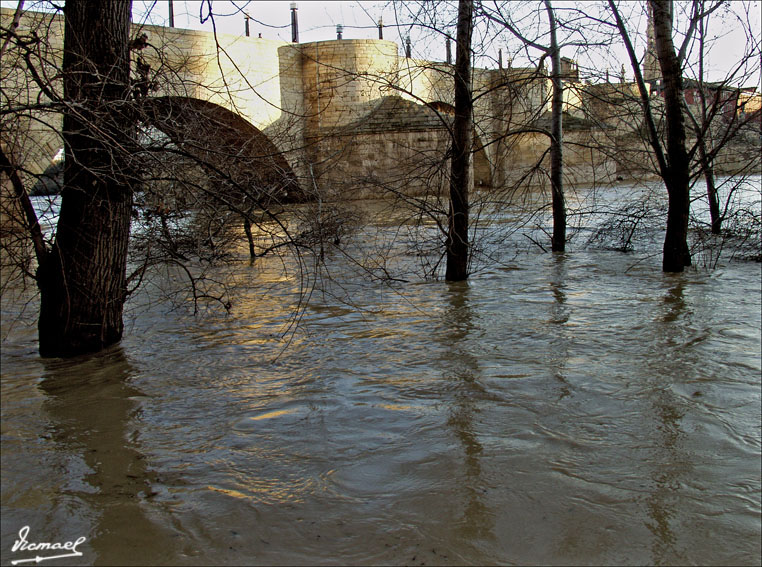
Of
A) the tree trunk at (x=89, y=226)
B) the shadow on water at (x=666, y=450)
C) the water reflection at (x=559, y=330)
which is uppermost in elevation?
the tree trunk at (x=89, y=226)

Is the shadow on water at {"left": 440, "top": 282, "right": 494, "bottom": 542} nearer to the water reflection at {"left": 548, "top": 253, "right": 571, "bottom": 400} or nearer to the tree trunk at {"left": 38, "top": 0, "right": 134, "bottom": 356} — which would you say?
the water reflection at {"left": 548, "top": 253, "right": 571, "bottom": 400}

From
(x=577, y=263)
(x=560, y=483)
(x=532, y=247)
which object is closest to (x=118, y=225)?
(x=560, y=483)

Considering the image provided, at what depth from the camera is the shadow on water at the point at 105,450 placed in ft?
10.1

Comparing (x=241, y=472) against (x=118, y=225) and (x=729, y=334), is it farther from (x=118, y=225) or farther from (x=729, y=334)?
(x=729, y=334)

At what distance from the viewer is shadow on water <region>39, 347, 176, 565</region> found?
308cm

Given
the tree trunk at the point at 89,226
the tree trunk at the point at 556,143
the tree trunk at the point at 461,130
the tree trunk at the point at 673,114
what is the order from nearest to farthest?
the tree trunk at the point at 89,226 → the tree trunk at the point at 461,130 → the tree trunk at the point at 673,114 → the tree trunk at the point at 556,143

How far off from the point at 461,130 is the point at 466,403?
4.66 meters

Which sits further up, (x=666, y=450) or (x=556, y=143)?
(x=556, y=143)

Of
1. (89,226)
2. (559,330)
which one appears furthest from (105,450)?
(559,330)

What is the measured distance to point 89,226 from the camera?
5938mm

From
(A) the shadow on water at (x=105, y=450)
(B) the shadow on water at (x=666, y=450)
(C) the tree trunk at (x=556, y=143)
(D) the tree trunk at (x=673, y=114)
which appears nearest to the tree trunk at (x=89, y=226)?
(A) the shadow on water at (x=105, y=450)

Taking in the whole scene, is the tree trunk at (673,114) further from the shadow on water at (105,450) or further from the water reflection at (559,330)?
the shadow on water at (105,450)

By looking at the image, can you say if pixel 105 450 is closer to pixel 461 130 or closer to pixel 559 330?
pixel 559 330

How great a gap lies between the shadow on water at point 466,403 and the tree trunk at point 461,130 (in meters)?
0.99
